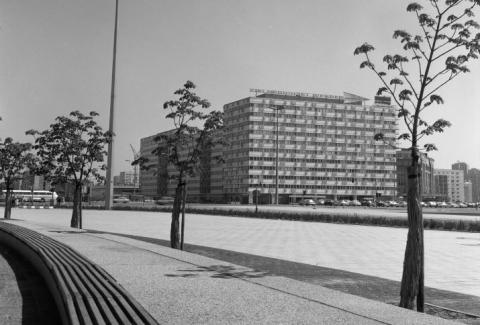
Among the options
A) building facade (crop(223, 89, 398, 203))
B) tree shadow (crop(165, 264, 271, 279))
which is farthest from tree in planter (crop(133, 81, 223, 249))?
building facade (crop(223, 89, 398, 203))

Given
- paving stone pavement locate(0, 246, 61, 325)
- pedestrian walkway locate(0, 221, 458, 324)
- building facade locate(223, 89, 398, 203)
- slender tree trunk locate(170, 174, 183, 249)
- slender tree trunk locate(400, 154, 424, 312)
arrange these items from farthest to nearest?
building facade locate(223, 89, 398, 203) < slender tree trunk locate(170, 174, 183, 249) < slender tree trunk locate(400, 154, 424, 312) < paving stone pavement locate(0, 246, 61, 325) < pedestrian walkway locate(0, 221, 458, 324)

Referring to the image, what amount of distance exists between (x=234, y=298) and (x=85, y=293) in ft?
5.53

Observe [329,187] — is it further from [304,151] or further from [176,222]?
[176,222]

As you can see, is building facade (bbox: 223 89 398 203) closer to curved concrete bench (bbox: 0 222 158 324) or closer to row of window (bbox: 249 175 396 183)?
row of window (bbox: 249 175 396 183)

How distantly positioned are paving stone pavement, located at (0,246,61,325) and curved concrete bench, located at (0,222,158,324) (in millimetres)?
256

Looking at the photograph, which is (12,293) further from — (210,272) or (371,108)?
(371,108)

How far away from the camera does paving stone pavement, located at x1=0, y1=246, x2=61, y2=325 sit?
6.17 meters

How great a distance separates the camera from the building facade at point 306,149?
438 ft

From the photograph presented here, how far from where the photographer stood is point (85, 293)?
547cm

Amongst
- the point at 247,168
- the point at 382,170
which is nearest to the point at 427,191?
the point at 382,170

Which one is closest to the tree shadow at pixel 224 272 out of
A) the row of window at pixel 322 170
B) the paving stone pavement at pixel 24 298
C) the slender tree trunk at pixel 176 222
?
the paving stone pavement at pixel 24 298

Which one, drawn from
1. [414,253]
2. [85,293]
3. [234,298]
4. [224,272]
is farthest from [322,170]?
[85,293]

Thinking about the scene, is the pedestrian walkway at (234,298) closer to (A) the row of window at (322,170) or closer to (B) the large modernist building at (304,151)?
(B) the large modernist building at (304,151)

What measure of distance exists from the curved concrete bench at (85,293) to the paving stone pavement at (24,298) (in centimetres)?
26
